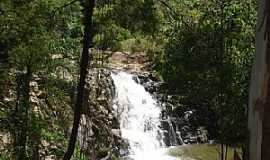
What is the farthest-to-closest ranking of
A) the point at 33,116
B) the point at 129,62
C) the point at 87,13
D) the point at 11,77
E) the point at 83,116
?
the point at 129,62, the point at 83,116, the point at 11,77, the point at 33,116, the point at 87,13

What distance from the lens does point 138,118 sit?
1744 cm

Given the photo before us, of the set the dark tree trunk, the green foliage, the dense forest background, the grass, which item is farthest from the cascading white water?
the green foliage

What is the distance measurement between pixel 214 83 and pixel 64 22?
405cm

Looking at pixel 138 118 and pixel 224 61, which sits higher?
pixel 224 61

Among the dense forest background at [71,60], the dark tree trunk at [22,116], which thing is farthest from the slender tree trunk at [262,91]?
the dark tree trunk at [22,116]

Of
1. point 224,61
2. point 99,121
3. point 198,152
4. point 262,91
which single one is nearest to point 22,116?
point 99,121

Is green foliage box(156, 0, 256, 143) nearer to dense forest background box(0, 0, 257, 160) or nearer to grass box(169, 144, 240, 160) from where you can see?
dense forest background box(0, 0, 257, 160)

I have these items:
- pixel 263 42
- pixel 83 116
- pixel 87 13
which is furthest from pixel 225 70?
pixel 263 42

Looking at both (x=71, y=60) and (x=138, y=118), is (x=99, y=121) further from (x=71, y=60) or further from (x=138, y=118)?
(x=71, y=60)

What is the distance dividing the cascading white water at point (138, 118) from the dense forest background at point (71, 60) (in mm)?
3333

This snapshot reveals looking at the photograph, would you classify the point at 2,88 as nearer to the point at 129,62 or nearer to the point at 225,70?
the point at 225,70

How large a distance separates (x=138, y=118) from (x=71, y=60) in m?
5.77

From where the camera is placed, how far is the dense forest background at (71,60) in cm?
910

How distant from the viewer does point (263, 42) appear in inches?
50.1
